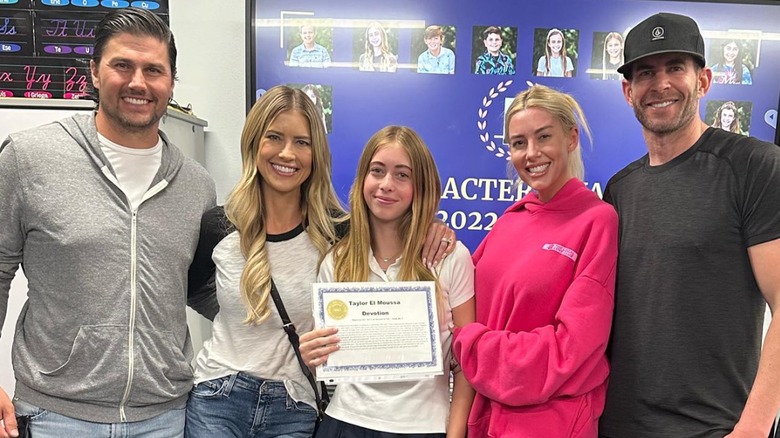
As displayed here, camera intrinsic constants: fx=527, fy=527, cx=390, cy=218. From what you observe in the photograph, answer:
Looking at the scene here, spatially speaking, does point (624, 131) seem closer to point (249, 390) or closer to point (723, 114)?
point (723, 114)

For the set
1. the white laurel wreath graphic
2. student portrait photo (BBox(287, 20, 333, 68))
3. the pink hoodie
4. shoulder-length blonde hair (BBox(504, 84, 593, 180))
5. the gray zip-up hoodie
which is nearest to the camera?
the pink hoodie

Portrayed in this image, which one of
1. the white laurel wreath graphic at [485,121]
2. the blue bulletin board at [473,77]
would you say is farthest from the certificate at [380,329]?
the white laurel wreath graphic at [485,121]

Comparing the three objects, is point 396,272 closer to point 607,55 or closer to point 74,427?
point 74,427

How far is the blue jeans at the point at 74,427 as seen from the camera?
1578 millimetres

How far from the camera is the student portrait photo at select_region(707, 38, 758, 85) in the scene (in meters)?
2.94

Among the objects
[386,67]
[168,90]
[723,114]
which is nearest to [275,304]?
[168,90]

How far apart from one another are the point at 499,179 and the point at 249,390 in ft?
6.03

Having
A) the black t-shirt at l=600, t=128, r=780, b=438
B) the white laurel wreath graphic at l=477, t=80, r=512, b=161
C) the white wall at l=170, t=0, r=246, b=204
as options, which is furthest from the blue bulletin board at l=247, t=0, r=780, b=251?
the black t-shirt at l=600, t=128, r=780, b=438

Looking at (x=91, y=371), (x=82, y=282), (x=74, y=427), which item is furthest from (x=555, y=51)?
(x=74, y=427)

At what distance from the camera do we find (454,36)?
2834 mm

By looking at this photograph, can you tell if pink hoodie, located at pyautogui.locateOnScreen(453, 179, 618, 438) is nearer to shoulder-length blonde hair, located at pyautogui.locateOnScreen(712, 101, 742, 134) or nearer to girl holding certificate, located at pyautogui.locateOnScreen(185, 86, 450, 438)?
girl holding certificate, located at pyautogui.locateOnScreen(185, 86, 450, 438)

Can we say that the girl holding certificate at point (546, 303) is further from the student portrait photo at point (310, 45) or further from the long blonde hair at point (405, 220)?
the student portrait photo at point (310, 45)

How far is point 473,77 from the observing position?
2875mm

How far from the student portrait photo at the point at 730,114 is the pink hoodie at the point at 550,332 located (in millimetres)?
1856
